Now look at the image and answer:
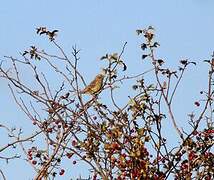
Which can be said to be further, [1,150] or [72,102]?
[72,102]

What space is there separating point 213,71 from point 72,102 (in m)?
1.52

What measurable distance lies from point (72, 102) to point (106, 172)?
916mm

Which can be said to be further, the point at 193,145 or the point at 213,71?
the point at 213,71

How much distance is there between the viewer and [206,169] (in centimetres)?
637

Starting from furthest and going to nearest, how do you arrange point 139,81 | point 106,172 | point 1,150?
1. point 139,81
2. point 106,172
3. point 1,150

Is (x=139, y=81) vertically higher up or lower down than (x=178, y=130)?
higher up

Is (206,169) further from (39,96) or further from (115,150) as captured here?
(39,96)

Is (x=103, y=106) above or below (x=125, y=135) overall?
above

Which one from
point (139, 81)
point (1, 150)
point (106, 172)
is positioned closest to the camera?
point (1, 150)

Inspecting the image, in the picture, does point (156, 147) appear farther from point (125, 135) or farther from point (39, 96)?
point (39, 96)

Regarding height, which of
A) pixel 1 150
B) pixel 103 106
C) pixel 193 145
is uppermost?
pixel 103 106

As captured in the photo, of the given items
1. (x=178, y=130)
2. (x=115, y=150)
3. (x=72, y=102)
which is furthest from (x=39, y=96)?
(x=178, y=130)

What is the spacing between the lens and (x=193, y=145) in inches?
253

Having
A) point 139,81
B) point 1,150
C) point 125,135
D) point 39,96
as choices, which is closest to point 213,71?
point 139,81
